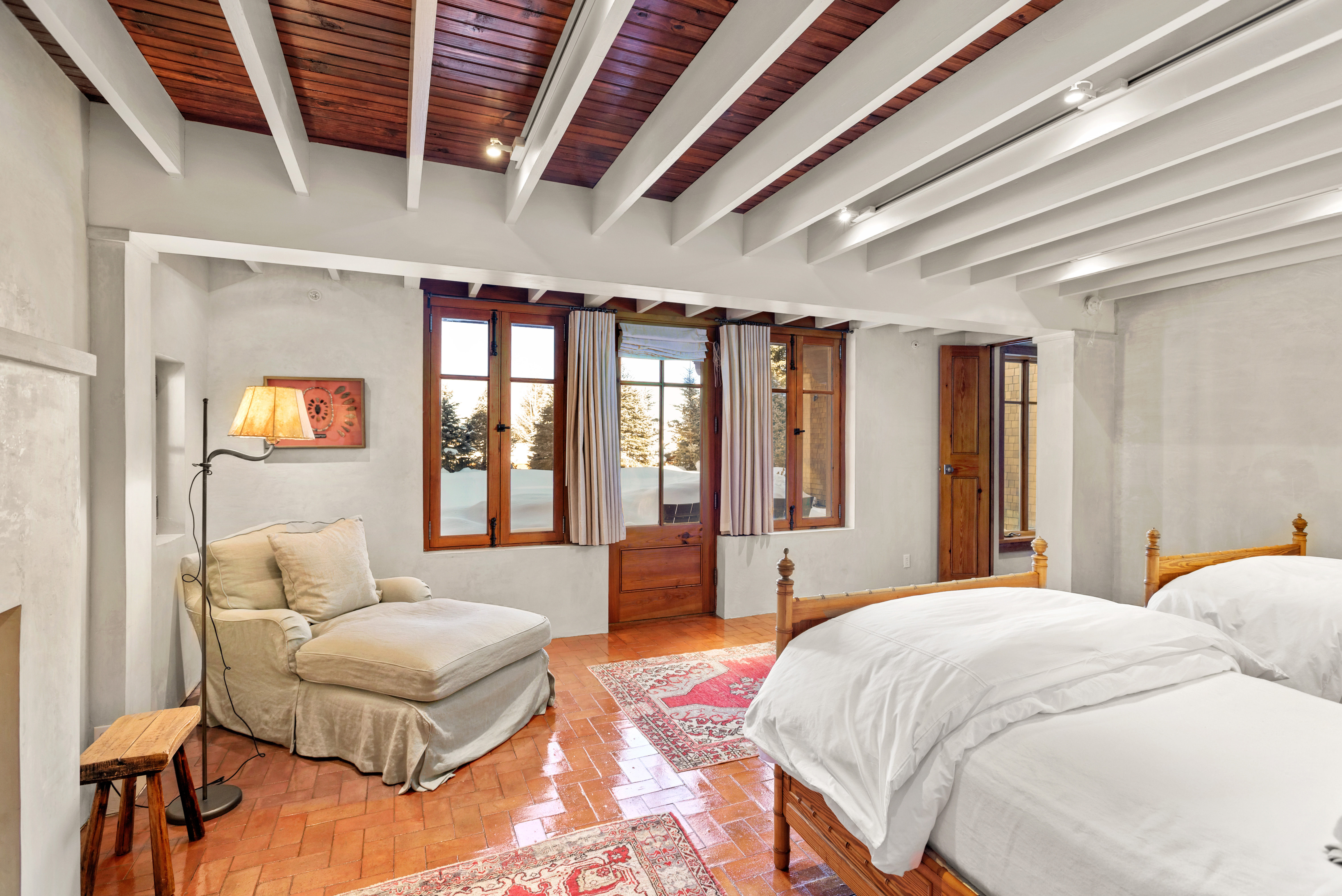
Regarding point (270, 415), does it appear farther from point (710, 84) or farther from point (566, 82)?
point (710, 84)

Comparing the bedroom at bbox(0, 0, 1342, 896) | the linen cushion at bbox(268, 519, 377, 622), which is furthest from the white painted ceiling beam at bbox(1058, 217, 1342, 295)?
the linen cushion at bbox(268, 519, 377, 622)

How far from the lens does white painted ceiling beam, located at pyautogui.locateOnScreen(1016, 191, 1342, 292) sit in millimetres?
2865

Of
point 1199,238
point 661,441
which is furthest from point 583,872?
point 1199,238

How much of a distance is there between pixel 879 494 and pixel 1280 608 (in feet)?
10.1

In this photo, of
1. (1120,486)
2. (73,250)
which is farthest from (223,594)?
(1120,486)

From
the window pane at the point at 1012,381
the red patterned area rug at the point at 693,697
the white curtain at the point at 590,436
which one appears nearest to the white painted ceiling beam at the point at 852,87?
the white curtain at the point at 590,436

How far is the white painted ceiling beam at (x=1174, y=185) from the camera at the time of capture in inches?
90.4

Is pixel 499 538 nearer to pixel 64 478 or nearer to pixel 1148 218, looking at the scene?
pixel 64 478

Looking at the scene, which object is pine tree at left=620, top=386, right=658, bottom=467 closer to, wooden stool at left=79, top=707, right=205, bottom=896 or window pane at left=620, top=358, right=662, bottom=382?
window pane at left=620, top=358, right=662, bottom=382

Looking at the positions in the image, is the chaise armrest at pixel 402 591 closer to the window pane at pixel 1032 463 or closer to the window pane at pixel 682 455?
the window pane at pixel 682 455

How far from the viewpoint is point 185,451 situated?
344 cm

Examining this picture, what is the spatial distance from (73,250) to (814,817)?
310cm

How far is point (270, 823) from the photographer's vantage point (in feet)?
7.88

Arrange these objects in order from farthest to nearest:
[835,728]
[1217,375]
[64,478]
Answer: [1217,375], [835,728], [64,478]
